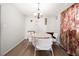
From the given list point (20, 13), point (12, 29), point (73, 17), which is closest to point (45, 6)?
point (20, 13)

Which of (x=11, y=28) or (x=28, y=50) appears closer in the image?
(x=28, y=50)

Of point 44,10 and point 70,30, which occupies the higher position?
point 44,10

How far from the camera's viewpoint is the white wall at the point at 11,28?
3.04m

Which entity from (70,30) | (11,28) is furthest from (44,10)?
(11,28)

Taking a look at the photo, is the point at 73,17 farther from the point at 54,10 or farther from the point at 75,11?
the point at 54,10

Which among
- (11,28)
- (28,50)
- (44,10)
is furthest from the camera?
(11,28)

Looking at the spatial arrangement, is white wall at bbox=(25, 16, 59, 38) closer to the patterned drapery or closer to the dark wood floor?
the patterned drapery

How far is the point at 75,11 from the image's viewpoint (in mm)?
3197

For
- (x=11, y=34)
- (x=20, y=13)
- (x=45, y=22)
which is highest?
(x=20, y=13)

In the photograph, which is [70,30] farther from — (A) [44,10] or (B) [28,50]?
(B) [28,50]

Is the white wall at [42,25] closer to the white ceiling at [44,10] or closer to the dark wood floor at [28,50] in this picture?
the white ceiling at [44,10]

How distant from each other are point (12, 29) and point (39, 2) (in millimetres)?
1188

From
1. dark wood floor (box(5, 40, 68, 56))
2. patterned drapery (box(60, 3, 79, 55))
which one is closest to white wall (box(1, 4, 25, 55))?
dark wood floor (box(5, 40, 68, 56))

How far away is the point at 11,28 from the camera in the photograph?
3.31 m
